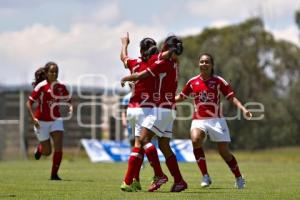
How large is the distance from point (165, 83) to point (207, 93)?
186 centimetres

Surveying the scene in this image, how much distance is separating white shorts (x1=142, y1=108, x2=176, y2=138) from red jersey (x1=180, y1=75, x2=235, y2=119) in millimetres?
1825

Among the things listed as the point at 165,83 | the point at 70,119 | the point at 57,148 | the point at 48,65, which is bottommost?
the point at 70,119

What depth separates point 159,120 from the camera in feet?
46.4

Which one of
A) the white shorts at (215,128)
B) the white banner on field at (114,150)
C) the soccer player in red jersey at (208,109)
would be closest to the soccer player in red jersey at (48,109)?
the soccer player in red jersey at (208,109)

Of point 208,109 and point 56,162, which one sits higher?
point 208,109

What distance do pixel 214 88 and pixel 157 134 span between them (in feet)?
6.96

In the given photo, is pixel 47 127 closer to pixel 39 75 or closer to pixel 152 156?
pixel 39 75

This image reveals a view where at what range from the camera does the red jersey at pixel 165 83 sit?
14086mm

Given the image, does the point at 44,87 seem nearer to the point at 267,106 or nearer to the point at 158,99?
the point at 158,99

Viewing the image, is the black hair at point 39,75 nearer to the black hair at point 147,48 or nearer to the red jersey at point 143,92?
the black hair at point 147,48

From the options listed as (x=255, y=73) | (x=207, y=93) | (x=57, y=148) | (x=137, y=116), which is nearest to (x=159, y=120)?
(x=137, y=116)

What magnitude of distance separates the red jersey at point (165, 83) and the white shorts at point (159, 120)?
90 millimetres

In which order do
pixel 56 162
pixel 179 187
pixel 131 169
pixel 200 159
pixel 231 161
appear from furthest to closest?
1. pixel 56 162
2. pixel 231 161
3. pixel 200 159
4. pixel 179 187
5. pixel 131 169

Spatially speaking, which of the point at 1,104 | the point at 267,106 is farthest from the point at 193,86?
the point at 267,106
